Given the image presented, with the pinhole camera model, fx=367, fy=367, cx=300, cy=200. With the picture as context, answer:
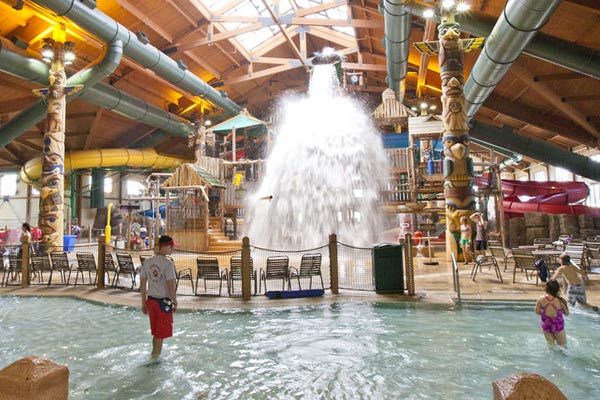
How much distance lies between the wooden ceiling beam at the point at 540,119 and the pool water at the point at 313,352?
1369 cm

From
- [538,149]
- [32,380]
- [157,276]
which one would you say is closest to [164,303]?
[157,276]

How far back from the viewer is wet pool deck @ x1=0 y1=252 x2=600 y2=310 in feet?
21.1

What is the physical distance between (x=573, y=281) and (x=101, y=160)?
23786 millimetres

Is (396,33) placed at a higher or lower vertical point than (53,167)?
higher

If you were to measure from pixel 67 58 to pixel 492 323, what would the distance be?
1536 cm

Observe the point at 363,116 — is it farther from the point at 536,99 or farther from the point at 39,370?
the point at 39,370

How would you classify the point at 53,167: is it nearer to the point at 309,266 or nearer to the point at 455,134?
the point at 309,266

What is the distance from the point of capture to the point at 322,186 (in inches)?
653

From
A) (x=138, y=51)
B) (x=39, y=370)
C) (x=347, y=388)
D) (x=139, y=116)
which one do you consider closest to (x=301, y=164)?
(x=138, y=51)

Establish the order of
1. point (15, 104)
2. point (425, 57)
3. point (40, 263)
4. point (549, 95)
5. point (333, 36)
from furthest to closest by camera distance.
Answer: point (333, 36)
point (15, 104)
point (425, 57)
point (549, 95)
point (40, 263)

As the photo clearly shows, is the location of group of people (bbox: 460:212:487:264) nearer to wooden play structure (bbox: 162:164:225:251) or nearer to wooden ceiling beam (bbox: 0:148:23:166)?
wooden play structure (bbox: 162:164:225:251)

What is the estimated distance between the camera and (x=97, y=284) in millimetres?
8547

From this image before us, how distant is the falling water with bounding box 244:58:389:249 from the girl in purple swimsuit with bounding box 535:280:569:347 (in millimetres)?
10529

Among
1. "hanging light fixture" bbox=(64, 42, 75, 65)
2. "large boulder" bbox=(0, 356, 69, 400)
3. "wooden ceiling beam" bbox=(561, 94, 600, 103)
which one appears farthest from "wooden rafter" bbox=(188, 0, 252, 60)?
"large boulder" bbox=(0, 356, 69, 400)
